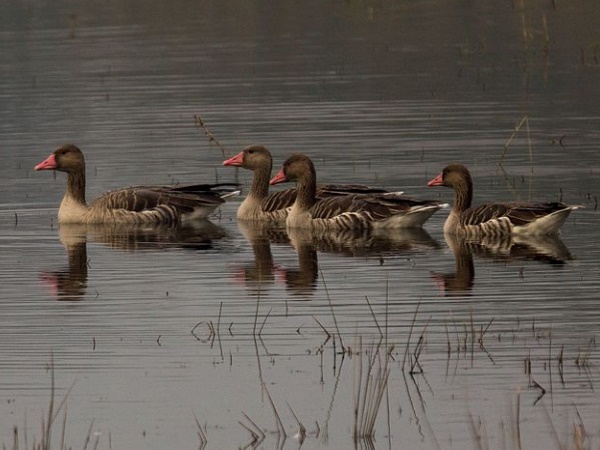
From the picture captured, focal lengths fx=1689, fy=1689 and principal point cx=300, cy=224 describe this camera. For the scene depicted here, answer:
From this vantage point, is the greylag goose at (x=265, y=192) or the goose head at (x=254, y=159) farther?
the goose head at (x=254, y=159)

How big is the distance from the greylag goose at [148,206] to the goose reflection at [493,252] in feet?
11.4

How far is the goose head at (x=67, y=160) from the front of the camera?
70.1 feet

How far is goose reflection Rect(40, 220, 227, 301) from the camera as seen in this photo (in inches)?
655

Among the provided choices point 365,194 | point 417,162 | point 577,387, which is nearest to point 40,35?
point 417,162

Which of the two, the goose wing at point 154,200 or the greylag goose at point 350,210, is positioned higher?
the goose wing at point 154,200

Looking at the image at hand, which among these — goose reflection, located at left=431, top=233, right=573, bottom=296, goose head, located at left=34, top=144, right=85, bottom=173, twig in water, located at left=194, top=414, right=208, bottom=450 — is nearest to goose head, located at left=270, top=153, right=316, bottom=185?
goose reflection, located at left=431, top=233, right=573, bottom=296

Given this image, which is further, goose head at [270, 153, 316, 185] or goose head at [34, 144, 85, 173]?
goose head at [34, 144, 85, 173]

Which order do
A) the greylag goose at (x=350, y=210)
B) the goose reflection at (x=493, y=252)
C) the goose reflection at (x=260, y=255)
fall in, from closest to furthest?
1. the goose reflection at (x=493, y=252)
2. the goose reflection at (x=260, y=255)
3. the greylag goose at (x=350, y=210)

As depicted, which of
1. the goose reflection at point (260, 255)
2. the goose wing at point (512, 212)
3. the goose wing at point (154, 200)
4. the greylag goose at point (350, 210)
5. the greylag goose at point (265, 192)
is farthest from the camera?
the goose wing at point (154, 200)

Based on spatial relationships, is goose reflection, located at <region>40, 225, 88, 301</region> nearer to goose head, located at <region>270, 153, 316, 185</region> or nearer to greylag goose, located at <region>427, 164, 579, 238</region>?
goose head, located at <region>270, 153, 316, 185</region>

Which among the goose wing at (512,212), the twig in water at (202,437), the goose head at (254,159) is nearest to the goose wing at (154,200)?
the goose head at (254,159)

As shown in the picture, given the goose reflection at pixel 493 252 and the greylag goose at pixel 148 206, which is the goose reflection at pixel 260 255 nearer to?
the greylag goose at pixel 148 206

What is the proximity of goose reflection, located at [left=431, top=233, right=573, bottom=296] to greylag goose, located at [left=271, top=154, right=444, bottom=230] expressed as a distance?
0.56 meters

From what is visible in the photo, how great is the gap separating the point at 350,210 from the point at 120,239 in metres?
2.69
